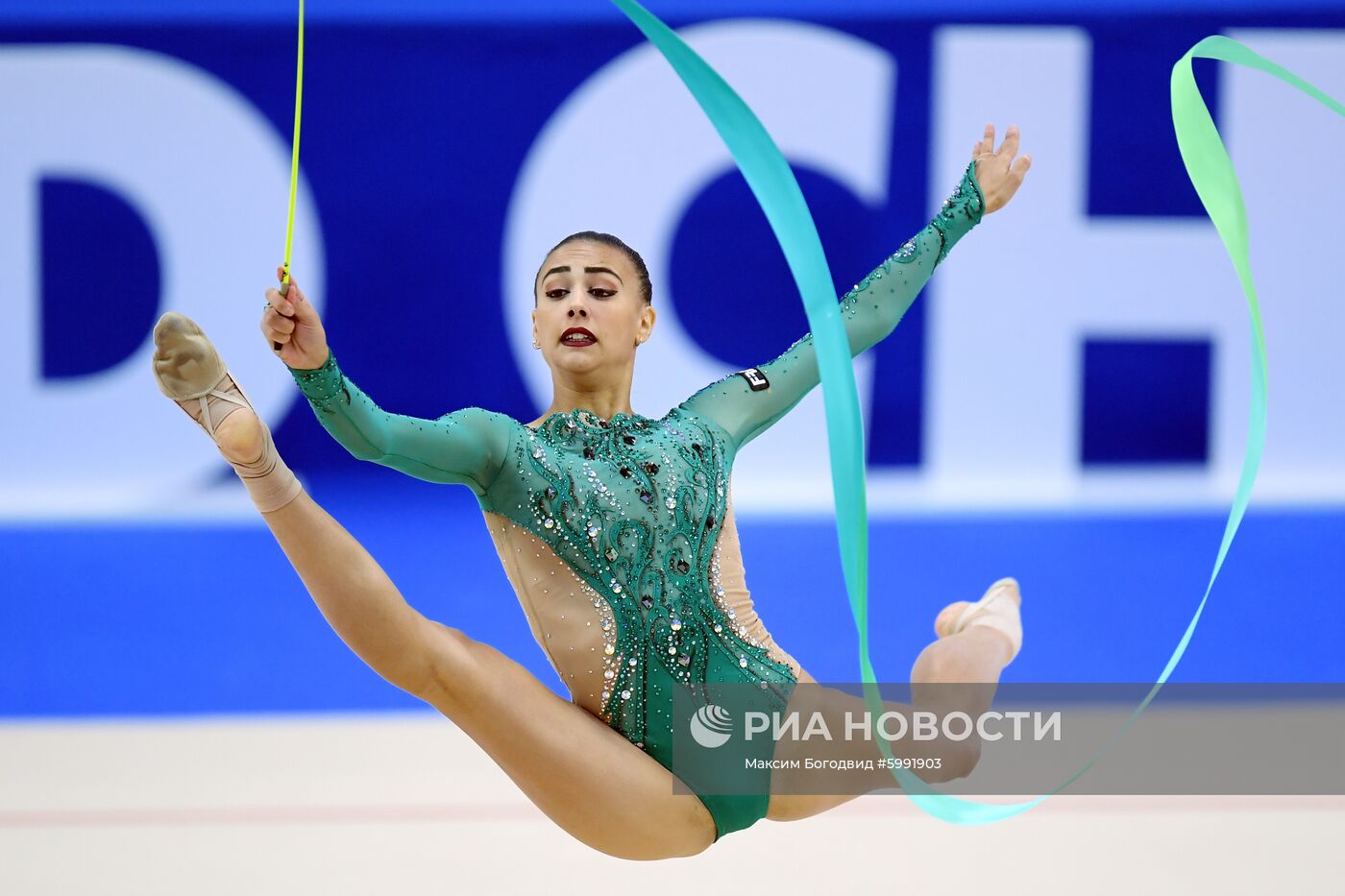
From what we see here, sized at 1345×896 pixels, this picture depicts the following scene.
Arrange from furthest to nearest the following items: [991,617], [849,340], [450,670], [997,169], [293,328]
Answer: [997,169] < [849,340] < [991,617] < [450,670] < [293,328]

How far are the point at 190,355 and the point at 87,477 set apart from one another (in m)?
3.03

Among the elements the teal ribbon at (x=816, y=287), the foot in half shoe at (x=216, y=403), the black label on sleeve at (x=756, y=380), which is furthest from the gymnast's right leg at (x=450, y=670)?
the black label on sleeve at (x=756, y=380)

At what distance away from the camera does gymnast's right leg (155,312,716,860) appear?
203 centimetres

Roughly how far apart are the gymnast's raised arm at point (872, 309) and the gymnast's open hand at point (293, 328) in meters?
0.75

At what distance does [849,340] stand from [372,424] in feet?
2.99

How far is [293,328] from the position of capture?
2035mm

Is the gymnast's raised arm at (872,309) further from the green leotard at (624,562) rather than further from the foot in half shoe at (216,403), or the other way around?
the foot in half shoe at (216,403)

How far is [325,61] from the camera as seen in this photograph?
15.9 feet

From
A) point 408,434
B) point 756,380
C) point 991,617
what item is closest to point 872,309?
point 756,380

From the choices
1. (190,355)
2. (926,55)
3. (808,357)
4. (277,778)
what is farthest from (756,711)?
(926,55)

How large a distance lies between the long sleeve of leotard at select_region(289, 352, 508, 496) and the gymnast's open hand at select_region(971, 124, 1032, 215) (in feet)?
3.46

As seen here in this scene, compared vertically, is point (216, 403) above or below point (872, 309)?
below

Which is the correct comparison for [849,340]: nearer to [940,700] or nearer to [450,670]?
[940,700]

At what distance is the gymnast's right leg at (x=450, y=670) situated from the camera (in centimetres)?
203
